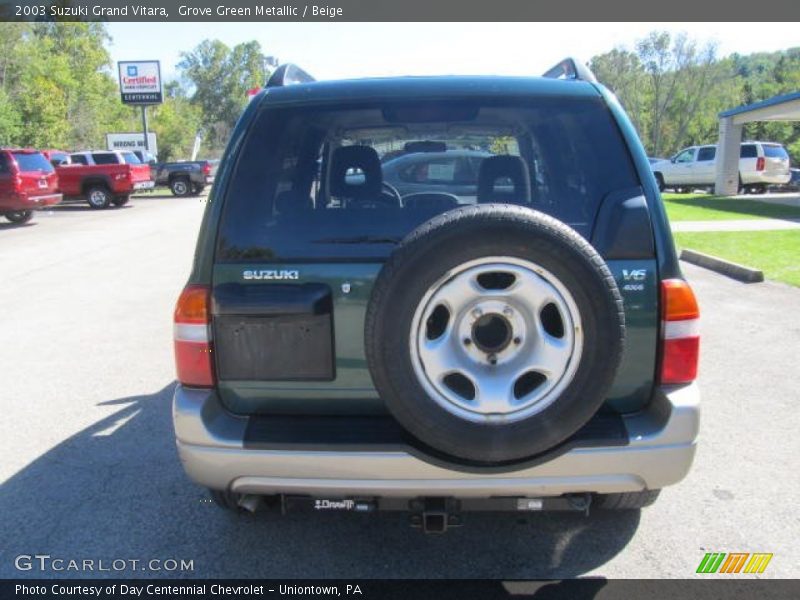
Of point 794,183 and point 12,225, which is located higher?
point 794,183

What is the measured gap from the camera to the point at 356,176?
3.07 metres

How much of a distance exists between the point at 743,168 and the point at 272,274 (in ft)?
89.0

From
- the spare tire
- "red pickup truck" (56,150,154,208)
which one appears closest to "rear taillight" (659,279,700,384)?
the spare tire

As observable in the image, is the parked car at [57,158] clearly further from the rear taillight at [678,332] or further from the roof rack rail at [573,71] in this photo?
the rear taillight at [678,332]

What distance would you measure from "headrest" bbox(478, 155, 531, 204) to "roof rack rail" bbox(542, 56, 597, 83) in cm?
45

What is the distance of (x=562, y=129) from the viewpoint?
286 centimetres

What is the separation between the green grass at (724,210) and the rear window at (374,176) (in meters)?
14.4

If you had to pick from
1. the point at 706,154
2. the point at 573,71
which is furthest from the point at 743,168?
the point at 573,71

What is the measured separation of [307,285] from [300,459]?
0.61 meters

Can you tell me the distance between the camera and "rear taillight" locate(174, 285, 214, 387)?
8.29 ft

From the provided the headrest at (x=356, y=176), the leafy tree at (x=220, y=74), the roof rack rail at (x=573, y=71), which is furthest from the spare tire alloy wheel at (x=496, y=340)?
the leafy tree at (x=220, y=74)

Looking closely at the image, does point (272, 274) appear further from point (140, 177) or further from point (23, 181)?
point (140, 177)

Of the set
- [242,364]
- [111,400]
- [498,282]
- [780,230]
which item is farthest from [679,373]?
[780,230]

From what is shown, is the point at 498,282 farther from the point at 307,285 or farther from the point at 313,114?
the point at 313,114
